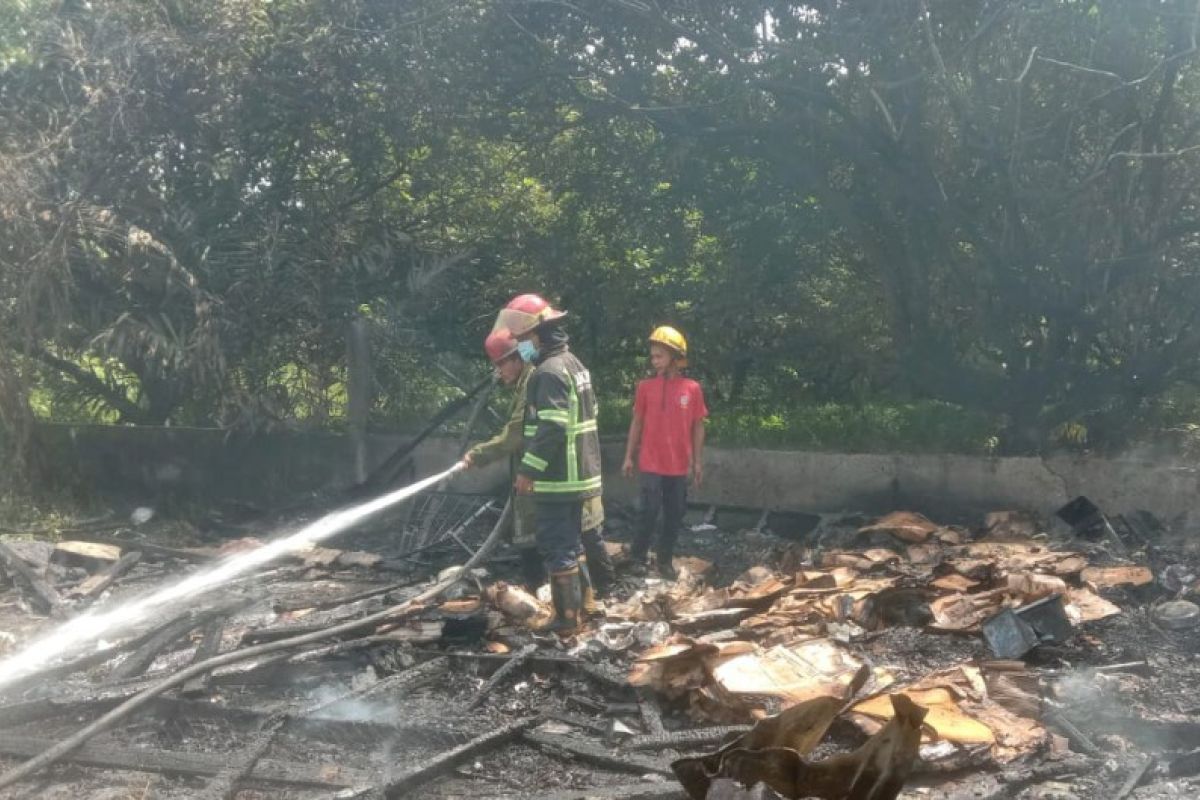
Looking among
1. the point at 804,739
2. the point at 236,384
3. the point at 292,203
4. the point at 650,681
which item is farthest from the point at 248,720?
the point at 292,203

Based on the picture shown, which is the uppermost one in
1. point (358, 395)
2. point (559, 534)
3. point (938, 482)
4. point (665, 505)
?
point (358, 395)

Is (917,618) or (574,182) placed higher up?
(574,182)

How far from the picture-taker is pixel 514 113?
35.1ft

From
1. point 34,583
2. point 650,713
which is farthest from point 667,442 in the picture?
point 34,583

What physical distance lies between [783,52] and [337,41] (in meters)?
4.10

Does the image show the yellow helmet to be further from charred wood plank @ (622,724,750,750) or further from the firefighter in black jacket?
charred wood plank @ (622,724,750,750)

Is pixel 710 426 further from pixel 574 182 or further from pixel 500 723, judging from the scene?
pixel 500 723

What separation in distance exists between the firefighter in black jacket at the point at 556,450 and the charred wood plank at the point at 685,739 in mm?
1545

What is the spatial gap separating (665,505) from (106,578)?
13.5ft

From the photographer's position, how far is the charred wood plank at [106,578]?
781cm

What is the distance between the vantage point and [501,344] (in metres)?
6.80

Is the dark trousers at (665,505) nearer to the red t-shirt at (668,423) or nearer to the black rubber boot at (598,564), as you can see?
the red t-shirt at (668,423)

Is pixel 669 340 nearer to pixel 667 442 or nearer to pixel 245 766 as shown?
pixel 667 442

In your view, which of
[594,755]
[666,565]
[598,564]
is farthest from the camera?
[666,565]
